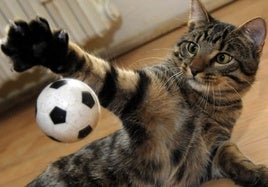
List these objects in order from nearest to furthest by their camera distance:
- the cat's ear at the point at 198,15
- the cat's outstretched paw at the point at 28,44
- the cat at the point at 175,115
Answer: the cat's outstretched paw at the point at 28,44, the cat at the point at 175,115, the cat's ear at the point at 198,15

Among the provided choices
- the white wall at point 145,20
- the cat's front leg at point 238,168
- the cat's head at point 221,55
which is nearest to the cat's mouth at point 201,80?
Answer: the cat's head at point 221,55

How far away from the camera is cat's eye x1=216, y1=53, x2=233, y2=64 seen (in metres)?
1.48

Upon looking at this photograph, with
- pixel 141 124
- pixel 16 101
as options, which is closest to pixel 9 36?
pixel 141 124

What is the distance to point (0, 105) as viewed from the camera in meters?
2.68

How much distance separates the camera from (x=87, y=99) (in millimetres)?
1156

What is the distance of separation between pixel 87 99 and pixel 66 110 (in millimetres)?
61

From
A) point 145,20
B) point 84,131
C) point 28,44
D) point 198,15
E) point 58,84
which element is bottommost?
point 145,20

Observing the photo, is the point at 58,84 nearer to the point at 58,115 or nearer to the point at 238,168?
the point at 58,115

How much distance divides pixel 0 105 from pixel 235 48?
164cm

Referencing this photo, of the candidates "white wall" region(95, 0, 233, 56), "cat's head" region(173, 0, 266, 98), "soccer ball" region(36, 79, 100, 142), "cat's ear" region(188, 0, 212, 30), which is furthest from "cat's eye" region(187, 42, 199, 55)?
"white wall" region(95, 0, 233, 56)

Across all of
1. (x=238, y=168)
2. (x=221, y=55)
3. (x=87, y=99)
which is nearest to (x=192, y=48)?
(x=221, y=55)

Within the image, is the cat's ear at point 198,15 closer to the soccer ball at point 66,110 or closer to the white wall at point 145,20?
the soccer ball at point 66,110

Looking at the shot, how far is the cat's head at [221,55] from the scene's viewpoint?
4.83 feet

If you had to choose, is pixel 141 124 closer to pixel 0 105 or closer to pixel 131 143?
pixel 131 143
